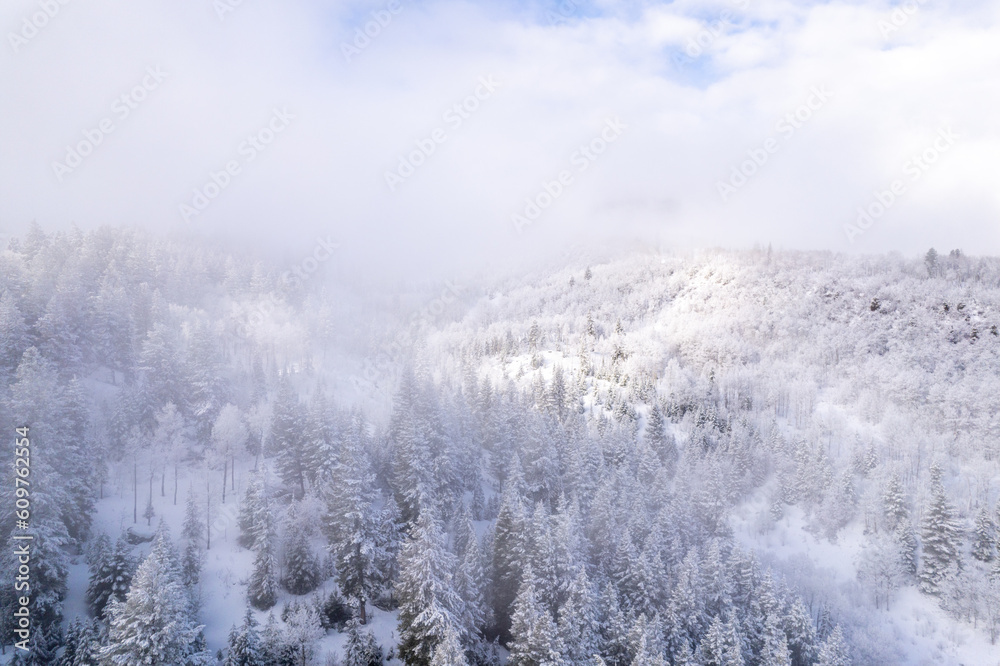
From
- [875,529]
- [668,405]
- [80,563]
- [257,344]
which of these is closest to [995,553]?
[875,529]

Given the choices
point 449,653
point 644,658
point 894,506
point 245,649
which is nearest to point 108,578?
point 245,649

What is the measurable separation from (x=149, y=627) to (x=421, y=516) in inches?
712

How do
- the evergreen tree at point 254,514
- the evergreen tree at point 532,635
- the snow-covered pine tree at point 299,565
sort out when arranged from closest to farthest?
the evergreen tree at point 532,635, the snow-covered pine tree at point 299,565, the evergreen tree at point 254,514

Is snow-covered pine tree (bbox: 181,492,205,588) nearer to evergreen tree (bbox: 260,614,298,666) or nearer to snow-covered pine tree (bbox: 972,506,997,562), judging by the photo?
evergreen tree (bbox: 260,614,298,666)

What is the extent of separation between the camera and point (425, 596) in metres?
34.8

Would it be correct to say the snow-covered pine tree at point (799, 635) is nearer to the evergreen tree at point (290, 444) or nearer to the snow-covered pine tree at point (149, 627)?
the snow-covered pine tree at point (149, 627)

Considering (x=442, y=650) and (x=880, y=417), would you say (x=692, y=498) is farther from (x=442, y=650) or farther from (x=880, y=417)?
(x=880, y=417)

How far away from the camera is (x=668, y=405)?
132750 millimetres

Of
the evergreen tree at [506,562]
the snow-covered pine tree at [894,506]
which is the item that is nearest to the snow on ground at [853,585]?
the snow-covered pine tree at [894,506]

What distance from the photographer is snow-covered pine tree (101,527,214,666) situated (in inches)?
1247

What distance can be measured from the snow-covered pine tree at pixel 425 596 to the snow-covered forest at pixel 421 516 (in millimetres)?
175

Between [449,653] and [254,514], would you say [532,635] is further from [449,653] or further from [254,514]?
[254,514]

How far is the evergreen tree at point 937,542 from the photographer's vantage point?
72.3m

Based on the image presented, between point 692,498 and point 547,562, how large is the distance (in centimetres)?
3180
